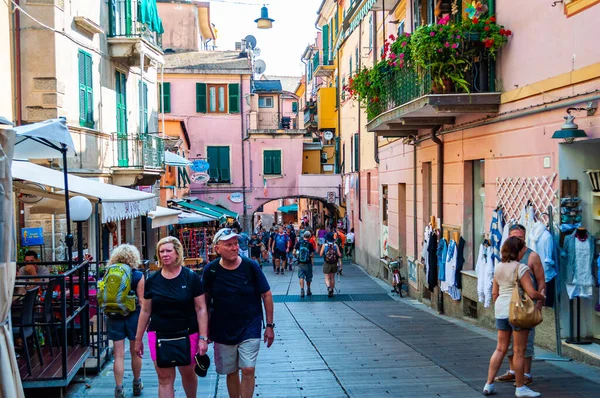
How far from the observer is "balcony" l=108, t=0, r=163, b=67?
19.9 m

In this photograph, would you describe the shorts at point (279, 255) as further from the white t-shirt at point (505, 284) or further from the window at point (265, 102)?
the white t-shirt at point (505, 284)

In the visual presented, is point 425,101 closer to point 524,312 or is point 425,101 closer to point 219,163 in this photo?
point 524,312

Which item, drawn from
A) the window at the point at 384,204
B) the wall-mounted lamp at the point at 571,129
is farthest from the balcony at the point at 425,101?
the window at the point at 384,204

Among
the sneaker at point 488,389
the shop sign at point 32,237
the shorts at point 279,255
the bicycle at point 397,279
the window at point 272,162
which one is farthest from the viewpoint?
the window at point 272,162

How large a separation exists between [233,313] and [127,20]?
51.9 feet

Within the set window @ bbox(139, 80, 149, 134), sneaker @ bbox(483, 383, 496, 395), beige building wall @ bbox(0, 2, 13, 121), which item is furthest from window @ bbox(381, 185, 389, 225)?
sneaker @ bbox(483, 383, 496, 395)

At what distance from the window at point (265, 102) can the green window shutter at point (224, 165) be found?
17.6ft

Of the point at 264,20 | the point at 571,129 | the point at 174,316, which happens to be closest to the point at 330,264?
the point at 571,129

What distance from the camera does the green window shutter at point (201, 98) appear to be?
41.4 meters

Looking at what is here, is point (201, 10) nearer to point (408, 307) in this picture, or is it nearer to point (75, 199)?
point (408, 307)

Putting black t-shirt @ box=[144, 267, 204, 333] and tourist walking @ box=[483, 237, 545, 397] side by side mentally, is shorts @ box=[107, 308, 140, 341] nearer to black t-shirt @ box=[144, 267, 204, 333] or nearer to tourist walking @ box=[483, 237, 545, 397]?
black t-shirt @ box=[144, 267, 204, 333]

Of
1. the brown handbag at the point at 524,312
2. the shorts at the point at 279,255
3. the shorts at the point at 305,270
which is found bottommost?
the shorts at the point at 279,255

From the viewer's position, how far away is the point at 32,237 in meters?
15.0

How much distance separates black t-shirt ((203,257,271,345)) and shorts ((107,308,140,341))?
173 cm
